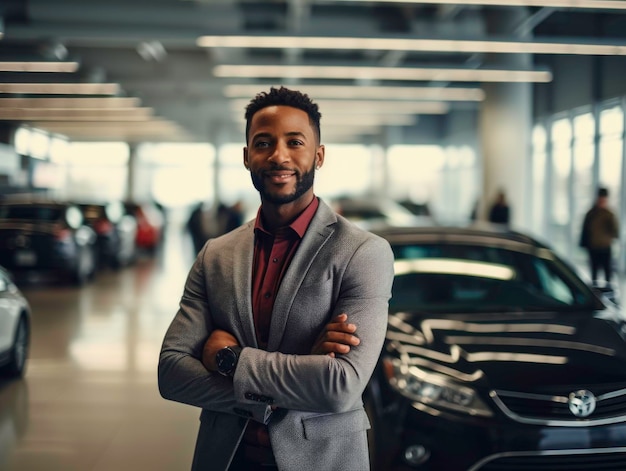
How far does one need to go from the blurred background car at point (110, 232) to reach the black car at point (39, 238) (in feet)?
10.0

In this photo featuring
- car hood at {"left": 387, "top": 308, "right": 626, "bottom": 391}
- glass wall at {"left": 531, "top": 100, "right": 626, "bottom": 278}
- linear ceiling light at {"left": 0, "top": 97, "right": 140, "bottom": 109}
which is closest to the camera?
car hood at {"left": 387, "top": 308, "right": 626, "bottom": 391}

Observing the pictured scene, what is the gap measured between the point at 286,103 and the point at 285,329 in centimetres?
55

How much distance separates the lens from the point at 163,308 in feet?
41.8

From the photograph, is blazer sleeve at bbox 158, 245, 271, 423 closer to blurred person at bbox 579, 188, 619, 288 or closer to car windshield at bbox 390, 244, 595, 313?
car windshield at bbox 390, 244, 595, 313

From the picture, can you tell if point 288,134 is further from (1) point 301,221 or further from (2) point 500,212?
(2) point 500,212

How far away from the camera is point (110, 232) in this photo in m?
19.4

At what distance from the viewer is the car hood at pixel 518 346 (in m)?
4.12

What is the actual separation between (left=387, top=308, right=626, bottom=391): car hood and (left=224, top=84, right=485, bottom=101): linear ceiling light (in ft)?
49.5

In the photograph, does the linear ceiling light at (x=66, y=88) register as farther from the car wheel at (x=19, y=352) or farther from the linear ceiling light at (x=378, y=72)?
the car wheel at (x=19, y=352)

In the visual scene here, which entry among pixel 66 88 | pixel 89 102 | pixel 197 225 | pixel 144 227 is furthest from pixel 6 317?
pixel 144 227

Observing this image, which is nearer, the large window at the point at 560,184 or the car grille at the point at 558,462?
the car grille at the point at 558,462

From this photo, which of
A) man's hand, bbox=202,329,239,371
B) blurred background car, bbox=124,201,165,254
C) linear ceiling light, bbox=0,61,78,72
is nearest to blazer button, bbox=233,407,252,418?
man's hand, bbox=202,329,239,371

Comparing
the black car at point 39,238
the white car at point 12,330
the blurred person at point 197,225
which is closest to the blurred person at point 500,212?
the blurred person at point 197,225

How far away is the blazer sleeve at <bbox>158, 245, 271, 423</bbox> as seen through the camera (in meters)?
2.12
